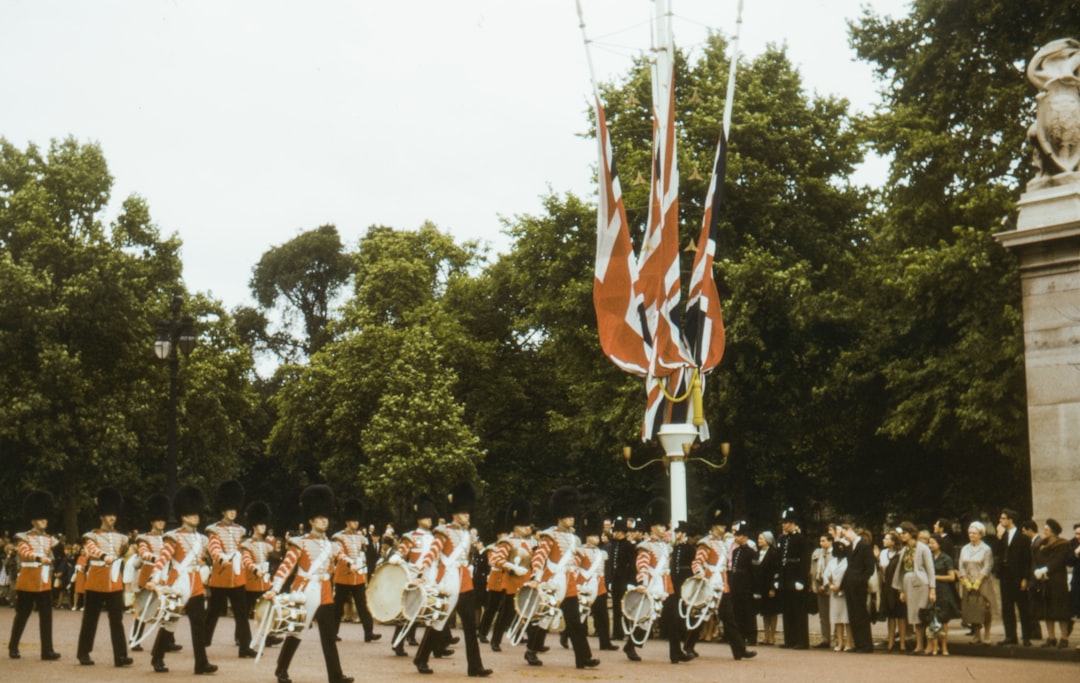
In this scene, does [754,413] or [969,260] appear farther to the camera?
[754,413]

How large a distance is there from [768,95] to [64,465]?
79.0 feet

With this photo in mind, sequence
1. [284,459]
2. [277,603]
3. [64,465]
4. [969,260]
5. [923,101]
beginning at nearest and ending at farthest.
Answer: [277,603]
[969,260]
[923,101]
[64,465]
[284,459]

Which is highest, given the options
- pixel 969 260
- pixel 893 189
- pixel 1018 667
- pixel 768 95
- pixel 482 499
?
pixel 768 95

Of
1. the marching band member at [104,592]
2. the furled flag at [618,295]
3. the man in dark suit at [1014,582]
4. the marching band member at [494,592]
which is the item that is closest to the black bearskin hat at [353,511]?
the marching band member at [494,592]

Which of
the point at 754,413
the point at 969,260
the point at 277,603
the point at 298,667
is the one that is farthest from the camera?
the point at 754,413

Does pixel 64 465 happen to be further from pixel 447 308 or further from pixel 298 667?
pixel 298 667

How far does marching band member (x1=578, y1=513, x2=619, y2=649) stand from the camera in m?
19.4

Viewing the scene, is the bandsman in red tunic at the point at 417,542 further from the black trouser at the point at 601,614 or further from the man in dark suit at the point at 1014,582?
the man in dark suit at the point at 1014,582

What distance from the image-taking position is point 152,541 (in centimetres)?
1777

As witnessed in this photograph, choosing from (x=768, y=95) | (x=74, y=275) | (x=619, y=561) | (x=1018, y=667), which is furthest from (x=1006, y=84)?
(x=74, y=275)

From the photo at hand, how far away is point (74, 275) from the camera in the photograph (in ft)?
147

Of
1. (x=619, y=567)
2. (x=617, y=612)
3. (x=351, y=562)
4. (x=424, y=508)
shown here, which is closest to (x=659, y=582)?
(x=424, y=508)

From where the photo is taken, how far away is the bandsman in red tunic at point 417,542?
15805 millimetres

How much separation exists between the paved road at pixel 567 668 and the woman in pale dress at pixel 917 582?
63 centimetres
